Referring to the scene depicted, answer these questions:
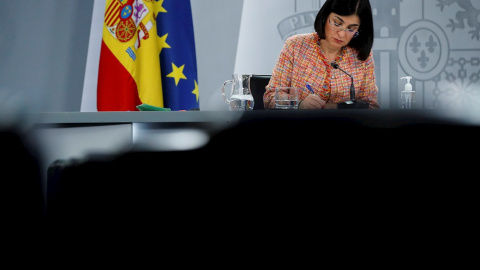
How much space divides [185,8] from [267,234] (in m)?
2.09

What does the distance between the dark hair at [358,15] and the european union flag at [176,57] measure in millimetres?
946

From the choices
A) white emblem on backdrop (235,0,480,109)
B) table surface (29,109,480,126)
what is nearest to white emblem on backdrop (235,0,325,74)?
white emblem on backdrop (235,0,480,109)

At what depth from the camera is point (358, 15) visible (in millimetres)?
1946

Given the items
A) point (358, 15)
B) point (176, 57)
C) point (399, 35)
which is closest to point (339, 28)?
point (358, 15)

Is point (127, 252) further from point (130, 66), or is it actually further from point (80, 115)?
point (130, 66)

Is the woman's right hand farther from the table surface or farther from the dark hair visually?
the table surface

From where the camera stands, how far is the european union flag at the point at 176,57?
8.64 ft

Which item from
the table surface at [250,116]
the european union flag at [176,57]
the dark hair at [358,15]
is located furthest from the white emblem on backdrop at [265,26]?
the table surface at [250,116]

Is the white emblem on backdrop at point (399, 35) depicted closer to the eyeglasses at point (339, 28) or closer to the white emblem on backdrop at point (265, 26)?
the white emblem on backdrop at point (265, 26)

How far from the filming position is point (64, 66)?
9.20 feet

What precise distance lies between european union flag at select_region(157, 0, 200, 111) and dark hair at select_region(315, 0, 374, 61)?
95cm

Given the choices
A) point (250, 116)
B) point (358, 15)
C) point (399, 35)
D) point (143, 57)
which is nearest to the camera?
point (250, 116)

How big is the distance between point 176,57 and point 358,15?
45.7 inches

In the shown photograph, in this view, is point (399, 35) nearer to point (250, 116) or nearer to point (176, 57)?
point (176, 57)
